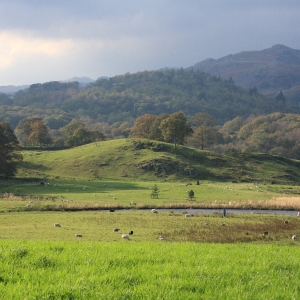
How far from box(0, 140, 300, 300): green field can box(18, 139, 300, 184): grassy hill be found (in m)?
7.93

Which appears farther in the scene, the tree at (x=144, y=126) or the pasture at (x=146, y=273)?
the tree at (x=144, y=126)

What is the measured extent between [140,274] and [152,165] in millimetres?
Answer: 92109

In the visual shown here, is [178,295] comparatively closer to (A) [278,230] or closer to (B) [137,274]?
(B) [137,274]

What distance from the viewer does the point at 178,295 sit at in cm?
912

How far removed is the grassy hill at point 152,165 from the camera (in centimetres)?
9894

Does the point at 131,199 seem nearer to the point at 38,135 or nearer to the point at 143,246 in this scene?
the point at 143,246

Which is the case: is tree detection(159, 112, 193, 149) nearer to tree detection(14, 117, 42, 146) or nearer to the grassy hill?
the grassy hill

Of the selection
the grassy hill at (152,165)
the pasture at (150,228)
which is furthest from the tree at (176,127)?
the pasture at (150,228)

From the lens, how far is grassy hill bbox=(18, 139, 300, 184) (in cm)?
9894

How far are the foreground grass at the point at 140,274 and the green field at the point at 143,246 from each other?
0.03 metres

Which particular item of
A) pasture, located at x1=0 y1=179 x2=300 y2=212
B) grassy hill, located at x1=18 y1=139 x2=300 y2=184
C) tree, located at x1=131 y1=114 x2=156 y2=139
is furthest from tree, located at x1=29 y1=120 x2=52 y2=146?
pasture, located at x1=0 y1=179 x2=300 y2=212

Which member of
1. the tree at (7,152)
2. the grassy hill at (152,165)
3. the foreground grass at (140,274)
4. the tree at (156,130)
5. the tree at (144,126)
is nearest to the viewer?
the foreground grass at (140,274)

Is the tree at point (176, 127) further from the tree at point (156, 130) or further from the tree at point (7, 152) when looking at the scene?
the tree at point (7, 152)

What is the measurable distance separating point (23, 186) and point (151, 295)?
67.5 meters
